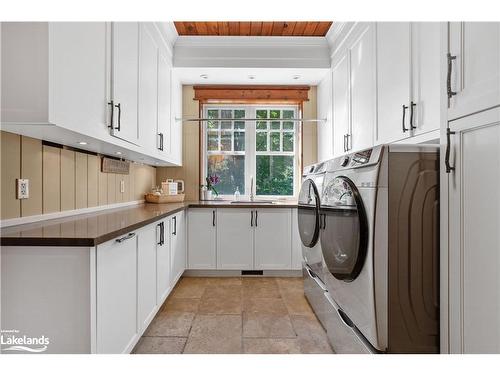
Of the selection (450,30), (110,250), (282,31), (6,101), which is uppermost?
(282,31)

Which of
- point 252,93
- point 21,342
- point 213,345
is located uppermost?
point 252,93

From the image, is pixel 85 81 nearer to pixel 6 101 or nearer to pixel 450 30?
pixel 6 101

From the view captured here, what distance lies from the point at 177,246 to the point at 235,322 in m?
0.99

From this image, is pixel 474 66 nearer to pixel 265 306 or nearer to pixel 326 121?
pixel 265 306

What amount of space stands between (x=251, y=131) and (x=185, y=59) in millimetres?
1229

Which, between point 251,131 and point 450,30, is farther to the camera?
point 251,131

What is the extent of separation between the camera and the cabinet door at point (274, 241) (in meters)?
3.28

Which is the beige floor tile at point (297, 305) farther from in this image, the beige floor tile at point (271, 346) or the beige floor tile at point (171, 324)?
the beige floor tile at point (171, 324)

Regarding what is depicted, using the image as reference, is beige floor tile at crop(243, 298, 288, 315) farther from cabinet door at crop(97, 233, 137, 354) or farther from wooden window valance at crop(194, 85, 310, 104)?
wooden window valance at crop(194, 85, 310, 104)

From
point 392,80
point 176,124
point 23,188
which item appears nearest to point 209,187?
point 176,124

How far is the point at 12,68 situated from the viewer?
4.02 ft

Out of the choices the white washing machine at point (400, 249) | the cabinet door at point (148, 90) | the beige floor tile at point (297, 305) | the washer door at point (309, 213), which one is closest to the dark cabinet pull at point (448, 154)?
the white washing machine at point (400, 249)

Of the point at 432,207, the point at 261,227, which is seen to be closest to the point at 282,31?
the point at 261,227

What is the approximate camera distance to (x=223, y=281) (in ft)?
10.4
